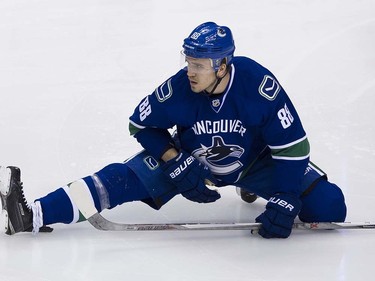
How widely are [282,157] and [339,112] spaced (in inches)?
48.2

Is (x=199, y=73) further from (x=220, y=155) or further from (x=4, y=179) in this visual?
(x=4, y=179)

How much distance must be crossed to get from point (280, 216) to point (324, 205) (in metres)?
0.21

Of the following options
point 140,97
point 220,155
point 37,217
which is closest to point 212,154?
point 220,155

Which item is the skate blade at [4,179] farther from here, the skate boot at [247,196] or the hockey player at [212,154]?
the skate boot at [247,196]

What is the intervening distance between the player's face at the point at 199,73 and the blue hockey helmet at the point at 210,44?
22 mm

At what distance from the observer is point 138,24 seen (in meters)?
5.59

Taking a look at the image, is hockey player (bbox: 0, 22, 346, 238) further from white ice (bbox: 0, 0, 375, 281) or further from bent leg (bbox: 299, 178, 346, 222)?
white ice (bbox: 0, 0, 375, 281)

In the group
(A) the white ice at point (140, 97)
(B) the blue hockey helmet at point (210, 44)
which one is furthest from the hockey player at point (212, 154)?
(A) the white ice at point (140, 97)

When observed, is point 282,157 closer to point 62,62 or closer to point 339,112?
point 339,112

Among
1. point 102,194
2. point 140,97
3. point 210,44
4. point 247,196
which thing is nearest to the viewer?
point 210,44

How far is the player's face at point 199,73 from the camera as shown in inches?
123

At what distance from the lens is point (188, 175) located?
3.25 m

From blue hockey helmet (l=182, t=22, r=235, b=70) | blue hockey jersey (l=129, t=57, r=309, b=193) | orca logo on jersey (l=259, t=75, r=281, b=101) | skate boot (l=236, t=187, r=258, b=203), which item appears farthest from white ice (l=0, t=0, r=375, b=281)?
blue hockey helmet (l=182, t=22, r=235, b=70)

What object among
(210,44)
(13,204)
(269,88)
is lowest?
(13,204)
